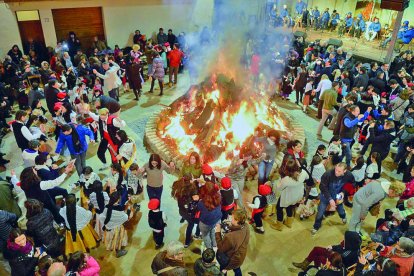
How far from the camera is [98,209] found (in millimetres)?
5516

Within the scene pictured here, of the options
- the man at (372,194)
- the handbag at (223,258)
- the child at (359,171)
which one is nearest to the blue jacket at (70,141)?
the handbag at (223,258)

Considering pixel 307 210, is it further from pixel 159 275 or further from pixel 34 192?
pixel 34 192

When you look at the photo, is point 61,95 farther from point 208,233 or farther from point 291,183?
point 291,183

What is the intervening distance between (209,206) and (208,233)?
23.3 inches

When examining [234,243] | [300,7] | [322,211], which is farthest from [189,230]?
[300,7]

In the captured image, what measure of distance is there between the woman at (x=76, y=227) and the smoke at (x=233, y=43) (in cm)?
668

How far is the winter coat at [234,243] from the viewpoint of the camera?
4496mm

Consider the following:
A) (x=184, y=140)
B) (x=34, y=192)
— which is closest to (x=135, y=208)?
(x=34, y=192)

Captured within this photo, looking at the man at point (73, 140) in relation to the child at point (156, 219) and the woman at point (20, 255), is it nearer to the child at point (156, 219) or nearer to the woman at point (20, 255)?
the child at point (156, 219)

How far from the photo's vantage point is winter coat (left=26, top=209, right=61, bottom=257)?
475 cm

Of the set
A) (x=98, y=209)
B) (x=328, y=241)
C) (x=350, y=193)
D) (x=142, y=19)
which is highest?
(x=142, y=19)

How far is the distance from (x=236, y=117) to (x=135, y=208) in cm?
380

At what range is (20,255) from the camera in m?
4.42

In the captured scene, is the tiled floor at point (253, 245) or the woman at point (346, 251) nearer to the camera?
the woman at point (346, 251)
